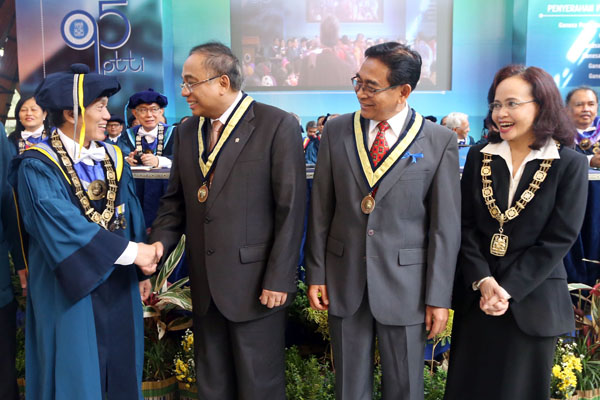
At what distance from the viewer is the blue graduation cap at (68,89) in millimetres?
1906

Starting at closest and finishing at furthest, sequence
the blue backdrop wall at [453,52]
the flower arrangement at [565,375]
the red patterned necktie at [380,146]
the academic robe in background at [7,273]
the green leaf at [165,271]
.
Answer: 1. the red patterned necktie at [380,146]
2. the academic robe in background at [7,273]
3. the flower arrangement at [565,375]
4. the green leaf at [165,271]
5. the blue backdrop wall at [453,52]

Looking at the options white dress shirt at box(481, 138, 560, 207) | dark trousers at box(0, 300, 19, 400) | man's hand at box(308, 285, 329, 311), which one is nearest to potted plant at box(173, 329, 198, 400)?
dark trousers at box(0, 300, 19, 400)

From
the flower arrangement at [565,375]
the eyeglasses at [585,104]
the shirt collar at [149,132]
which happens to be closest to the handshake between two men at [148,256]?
the flower arrangement at [565,375]

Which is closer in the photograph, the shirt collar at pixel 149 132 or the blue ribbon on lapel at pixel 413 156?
the blue ribbon on lapel at pixel 413 156

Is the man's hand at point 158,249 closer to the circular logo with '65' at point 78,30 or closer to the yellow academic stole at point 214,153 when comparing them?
the yellow academic stole at point 214,153

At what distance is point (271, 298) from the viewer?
2.01 m

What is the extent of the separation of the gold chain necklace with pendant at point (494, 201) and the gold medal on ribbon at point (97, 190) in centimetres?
149

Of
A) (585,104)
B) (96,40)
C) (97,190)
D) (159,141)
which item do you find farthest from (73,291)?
(96,40)

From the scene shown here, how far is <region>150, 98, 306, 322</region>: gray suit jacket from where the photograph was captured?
6.58ft

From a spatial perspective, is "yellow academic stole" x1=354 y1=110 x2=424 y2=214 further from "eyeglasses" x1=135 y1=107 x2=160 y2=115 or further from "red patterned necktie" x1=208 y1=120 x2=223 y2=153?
"eyeglasses" x1=135 y1=107 x2=160 y2=115

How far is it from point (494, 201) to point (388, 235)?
1.45ft

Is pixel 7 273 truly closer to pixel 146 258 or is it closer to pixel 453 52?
pixel 146 258

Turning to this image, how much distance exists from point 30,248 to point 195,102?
2.83 feet

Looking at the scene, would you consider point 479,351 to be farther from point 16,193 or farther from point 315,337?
point 16,193
